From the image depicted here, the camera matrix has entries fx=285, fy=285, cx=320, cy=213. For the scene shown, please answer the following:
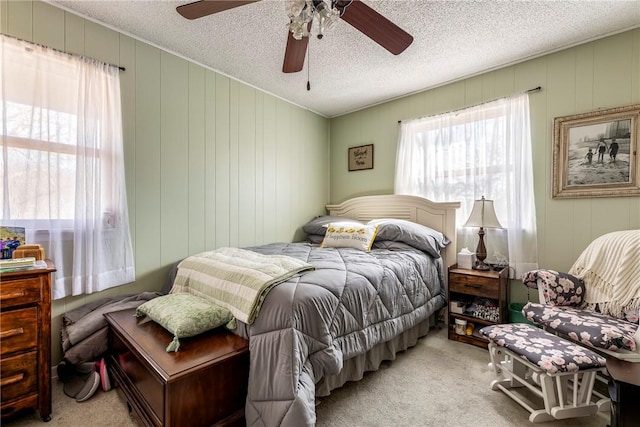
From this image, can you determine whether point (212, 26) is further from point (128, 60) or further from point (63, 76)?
point (63, 76)

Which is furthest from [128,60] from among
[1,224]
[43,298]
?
[43,298]

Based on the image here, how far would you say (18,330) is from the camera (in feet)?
4.80

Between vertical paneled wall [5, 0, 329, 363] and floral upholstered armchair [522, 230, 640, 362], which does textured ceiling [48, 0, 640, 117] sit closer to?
vertical paneled wall [5, 0, 329, 363]

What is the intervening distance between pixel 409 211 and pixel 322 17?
2.38 meters

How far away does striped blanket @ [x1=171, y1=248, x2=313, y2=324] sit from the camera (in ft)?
4.97

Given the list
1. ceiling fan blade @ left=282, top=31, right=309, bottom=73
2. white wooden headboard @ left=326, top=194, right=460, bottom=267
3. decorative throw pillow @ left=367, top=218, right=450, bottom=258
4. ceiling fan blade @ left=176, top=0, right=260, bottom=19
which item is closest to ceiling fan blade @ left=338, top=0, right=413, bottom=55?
ceiling fan blade @ left=282, top=31, right=309, bottom=73

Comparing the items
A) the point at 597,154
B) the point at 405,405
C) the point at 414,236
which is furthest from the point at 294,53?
the point at 597,154

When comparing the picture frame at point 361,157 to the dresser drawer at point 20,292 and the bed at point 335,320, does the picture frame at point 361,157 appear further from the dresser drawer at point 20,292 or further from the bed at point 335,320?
the dresser drawer at point 20,292

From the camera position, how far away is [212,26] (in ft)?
7.25

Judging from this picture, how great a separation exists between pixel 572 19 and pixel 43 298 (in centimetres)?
393

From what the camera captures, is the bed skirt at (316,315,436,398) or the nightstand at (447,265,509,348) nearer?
the bed skirt at (316,315,436,398)

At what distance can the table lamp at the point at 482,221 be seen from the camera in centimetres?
262

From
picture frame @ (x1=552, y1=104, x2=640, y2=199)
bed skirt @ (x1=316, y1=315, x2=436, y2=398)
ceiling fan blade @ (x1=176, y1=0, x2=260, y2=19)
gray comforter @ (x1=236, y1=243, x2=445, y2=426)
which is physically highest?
ceiling fan blade @ (x1=176, y1=0, x2=260, y2=19)

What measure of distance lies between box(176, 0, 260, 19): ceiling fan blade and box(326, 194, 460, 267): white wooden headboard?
2.52 m
